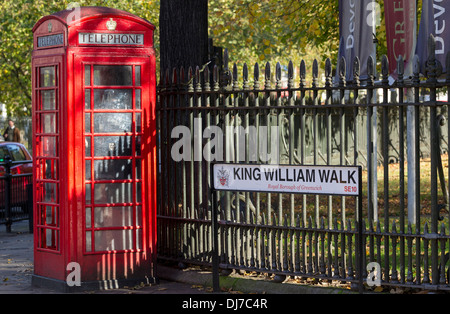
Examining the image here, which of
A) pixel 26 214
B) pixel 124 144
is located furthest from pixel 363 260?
pixel 26 214

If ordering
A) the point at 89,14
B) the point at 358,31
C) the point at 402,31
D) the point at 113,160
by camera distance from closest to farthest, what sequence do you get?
the point at 89,14 → the point at 113,160 → the point at 402,31 → the point at 358,31

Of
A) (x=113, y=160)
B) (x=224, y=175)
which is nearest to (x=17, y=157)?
(x=113, y=160)

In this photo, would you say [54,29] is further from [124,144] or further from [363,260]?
[363,260]

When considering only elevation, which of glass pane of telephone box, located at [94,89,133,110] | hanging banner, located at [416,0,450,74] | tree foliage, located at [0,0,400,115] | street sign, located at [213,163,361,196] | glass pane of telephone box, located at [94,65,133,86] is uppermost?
tree foliage, located at [0,0,400,115]

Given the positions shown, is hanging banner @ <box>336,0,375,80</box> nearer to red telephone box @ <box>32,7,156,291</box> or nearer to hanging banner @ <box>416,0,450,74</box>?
hanging banner @ <box>416,0,450,74</box>

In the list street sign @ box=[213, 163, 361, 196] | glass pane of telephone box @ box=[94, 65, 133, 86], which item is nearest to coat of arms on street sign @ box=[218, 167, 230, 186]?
street sign @ box=[213, 163, 361, 196]

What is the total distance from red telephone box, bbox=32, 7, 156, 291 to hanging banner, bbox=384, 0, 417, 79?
133 inches

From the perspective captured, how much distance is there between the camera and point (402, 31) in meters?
10.2

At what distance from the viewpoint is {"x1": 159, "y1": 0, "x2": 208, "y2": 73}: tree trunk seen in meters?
9.76

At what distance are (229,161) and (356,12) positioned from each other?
347cm

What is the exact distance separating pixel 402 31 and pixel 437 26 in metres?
1.52

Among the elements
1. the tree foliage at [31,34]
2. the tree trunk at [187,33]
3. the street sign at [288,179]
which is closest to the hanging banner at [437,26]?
the street sign at [288,179]

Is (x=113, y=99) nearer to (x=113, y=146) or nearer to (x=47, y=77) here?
(x=113, y=146)

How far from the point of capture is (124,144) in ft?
27.8
